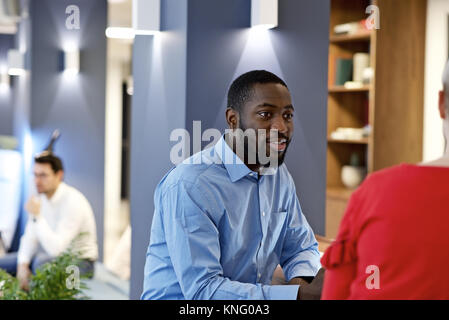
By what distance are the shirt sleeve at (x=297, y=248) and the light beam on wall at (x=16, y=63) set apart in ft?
12.1

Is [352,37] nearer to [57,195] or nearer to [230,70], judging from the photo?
[57,195]

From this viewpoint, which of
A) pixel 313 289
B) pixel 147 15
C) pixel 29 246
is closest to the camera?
pixel 313 289

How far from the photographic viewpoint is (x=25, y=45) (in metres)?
4.64

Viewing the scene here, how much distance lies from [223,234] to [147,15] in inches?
32.5

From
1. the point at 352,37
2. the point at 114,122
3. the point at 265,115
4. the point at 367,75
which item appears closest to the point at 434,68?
the point at 367,75

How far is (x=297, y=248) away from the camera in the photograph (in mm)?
1553

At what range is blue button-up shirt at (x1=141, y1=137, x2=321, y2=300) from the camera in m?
1.33

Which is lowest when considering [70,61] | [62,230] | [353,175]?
[62,230]

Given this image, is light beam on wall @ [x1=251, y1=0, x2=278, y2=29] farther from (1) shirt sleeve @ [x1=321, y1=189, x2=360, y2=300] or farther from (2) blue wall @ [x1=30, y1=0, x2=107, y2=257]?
(2) blue wall @ [x1=30, y1=0, x2=107, y2=257]

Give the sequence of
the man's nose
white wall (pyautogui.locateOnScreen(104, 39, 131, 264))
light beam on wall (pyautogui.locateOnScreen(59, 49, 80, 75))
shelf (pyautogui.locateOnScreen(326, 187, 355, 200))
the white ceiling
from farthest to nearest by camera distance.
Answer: white wall (pyautogui.locateOnScreen(104, 39, 131, 264))
the white ceiling
light beam on wall (pyautogui.locateOnScreen(59, 49, 80, 75))
shelf (pyautogui.locateOnScreen(326, 187, 355, 200))
the man's nose

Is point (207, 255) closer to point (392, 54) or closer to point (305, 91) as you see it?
point (305, 91)

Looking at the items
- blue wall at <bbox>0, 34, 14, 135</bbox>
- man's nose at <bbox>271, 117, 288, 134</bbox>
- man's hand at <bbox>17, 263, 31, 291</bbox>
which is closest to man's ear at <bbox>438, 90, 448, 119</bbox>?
man's nose at <bbox>271, 117, 288, 134</bbox>

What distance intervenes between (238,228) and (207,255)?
12 centimetres

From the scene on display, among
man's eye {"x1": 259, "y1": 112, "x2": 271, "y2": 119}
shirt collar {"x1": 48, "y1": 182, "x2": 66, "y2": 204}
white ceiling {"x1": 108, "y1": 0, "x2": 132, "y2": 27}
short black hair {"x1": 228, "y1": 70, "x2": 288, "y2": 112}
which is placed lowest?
shirt collar {"x1": 48, "y1": 182, "x2": 66, "y2": 204}
